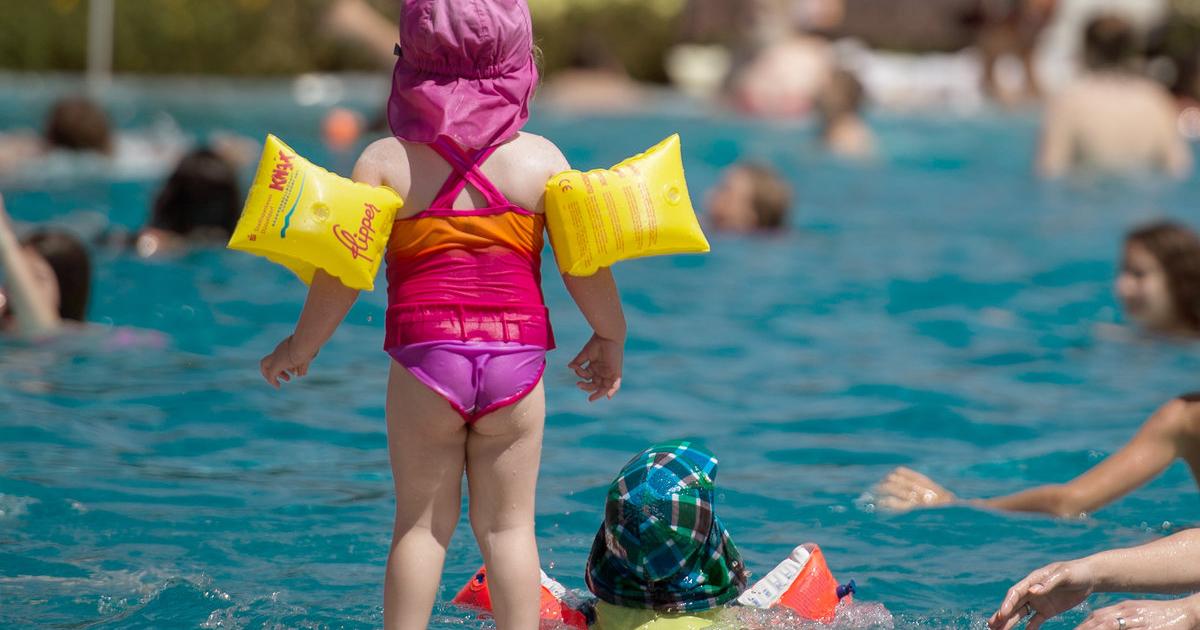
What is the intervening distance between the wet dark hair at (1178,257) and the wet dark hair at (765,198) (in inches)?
148

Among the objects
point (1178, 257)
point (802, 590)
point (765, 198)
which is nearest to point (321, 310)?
point (802, 590)

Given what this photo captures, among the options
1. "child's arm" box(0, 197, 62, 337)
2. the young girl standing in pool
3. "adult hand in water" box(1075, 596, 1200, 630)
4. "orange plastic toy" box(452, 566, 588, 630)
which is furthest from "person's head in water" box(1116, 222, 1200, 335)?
"child's arm" box(0, 197, 62, 337)

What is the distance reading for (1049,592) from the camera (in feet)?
11.5

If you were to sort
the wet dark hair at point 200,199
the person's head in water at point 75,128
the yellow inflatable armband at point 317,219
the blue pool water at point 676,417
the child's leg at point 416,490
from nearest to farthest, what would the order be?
the yellow inflatable armband at point 317,219, the child's leg at point 416,490, the blue pool water at point 676,417, the wet dark hair at point 200,199, the person's head in water at point 75,128

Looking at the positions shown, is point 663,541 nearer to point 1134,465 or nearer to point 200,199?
point 1134,465

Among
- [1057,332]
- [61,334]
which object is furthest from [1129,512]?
[61,334]

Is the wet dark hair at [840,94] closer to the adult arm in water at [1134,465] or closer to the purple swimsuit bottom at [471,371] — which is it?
the adult arm in water at [1134,465]

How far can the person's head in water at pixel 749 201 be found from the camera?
10992mm

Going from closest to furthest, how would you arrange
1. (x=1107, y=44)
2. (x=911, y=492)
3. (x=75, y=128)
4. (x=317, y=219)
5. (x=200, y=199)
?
(x=317, y=219), (x=911, y=492), (x=200, y=199), (x=75, y=128), (x=1107, y=44)

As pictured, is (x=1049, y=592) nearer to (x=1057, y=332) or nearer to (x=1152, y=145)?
(x=1057, y=332)

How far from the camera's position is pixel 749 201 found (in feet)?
36.2

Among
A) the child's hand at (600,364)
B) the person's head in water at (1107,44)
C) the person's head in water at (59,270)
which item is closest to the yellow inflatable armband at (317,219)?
the child's hand at (600,364)

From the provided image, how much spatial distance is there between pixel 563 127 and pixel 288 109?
10.0ft

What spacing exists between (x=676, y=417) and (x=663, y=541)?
299 cm
